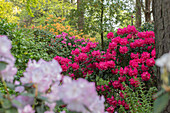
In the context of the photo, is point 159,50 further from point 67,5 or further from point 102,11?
point 67,5

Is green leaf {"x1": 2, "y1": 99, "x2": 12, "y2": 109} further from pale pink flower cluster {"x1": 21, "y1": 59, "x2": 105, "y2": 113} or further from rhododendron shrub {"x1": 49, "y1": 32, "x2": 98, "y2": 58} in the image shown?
rhododendron shrub {"x1": 49, "y1": 32, "x2": 98, "y2": 58}

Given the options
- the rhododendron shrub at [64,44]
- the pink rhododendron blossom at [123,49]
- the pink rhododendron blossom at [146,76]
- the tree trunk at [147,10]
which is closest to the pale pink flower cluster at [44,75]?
the pink rhododendron blossom at [146,76]

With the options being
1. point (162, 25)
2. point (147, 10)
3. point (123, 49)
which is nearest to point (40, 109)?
point (162, 25)

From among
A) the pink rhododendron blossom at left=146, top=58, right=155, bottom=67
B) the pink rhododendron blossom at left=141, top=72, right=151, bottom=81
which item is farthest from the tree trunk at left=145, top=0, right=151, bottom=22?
the pink rhododendron blossom at left=141, top=72, right=151, bottom=81

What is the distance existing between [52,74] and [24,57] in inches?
153

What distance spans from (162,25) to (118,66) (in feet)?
5.44

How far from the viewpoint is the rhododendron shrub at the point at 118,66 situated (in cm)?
288

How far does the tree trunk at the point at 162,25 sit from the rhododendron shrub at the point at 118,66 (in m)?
0.92

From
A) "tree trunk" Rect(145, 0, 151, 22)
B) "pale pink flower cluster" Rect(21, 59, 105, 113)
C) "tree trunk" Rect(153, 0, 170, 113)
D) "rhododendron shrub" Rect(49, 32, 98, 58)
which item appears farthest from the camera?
"tree trunk" Rect(145, 0, 151, 22)

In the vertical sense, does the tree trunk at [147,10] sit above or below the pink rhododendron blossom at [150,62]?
above

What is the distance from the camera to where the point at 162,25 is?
188 cm

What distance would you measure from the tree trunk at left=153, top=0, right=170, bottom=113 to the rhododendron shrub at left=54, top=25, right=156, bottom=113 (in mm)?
919

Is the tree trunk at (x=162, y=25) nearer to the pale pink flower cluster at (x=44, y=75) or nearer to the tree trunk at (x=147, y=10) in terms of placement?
the pale pink flower cluster at (x=44, y=75)

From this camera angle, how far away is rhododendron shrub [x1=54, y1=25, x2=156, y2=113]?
2877 millimetres
